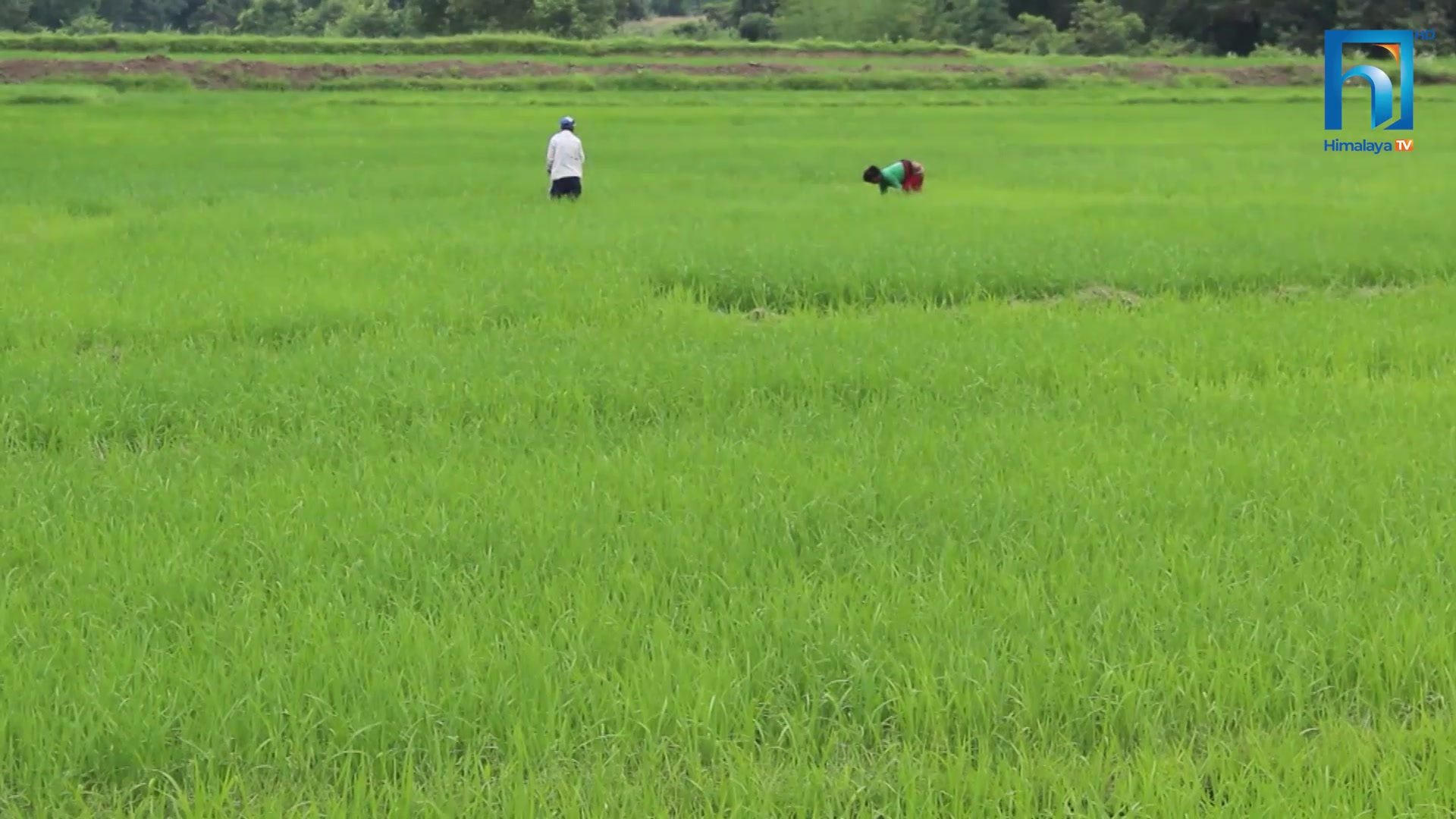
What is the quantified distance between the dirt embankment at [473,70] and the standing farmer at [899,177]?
19.7 meters

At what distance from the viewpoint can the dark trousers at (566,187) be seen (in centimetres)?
1188

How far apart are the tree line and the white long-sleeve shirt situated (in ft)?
113

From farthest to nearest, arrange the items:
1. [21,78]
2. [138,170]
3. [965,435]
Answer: [21,78] → [138,170] → [965,435]

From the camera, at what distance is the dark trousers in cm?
1188

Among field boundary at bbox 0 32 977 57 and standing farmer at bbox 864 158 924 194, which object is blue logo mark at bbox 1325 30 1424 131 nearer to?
standing farmer at bbox 864 158 924 194

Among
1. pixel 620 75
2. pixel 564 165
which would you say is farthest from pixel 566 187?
pixel 620 75

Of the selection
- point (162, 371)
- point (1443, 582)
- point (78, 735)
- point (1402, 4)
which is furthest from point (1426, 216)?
point (1402, 4)

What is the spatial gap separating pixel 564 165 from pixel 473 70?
20.3m

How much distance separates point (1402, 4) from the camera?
41750 mm

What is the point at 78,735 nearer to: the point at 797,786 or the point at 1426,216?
the point at 797,786

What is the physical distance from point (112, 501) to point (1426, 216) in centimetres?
1029

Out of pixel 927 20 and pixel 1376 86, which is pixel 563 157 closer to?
pixel 1376 86

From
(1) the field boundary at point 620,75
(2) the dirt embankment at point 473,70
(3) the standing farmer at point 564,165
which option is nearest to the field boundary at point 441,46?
(1) the field boundary at point 620,75

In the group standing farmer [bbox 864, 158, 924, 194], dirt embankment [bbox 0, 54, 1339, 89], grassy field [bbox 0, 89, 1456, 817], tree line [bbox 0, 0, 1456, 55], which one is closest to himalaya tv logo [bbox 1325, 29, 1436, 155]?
dirt embankment [bbox 0, 54, 1339, 89]
